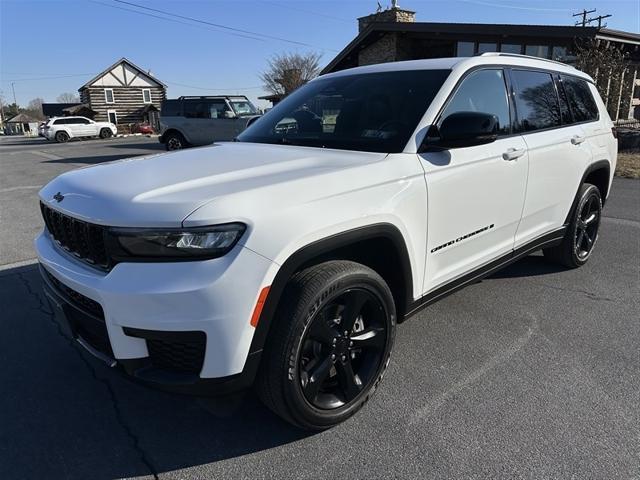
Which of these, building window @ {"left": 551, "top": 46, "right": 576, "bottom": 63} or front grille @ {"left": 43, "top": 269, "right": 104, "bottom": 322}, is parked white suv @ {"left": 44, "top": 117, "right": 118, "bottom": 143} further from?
front grille @ {"left": 43, "top": 269, "right": 104, "bottom": 322}

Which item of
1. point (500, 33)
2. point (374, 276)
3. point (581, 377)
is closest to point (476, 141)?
point (374, 276)

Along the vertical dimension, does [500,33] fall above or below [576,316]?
above

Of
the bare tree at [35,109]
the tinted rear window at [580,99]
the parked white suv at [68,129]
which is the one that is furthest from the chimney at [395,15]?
the bare tree at [35,109]

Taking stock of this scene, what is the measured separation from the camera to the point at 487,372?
9.61ft

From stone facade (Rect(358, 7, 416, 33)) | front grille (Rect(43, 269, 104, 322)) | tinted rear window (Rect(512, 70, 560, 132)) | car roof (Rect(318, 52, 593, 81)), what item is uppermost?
stone facade (Rect(358, 7, 416, 33))

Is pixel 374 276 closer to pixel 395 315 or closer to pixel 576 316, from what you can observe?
pixel 395 315

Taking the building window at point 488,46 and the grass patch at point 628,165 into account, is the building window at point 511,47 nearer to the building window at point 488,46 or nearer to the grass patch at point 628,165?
the building window at point 488,46

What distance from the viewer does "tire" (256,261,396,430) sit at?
2102 millimetres

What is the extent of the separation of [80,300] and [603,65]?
50.8 ft

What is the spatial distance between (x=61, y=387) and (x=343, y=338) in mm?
1728

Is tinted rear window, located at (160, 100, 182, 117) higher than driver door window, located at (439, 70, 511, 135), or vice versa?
tinted rear window, located at (160, 100, 182, 117)

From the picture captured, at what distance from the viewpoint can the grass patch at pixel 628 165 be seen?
Result: 10445 mm

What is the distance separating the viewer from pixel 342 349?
2.41 meters

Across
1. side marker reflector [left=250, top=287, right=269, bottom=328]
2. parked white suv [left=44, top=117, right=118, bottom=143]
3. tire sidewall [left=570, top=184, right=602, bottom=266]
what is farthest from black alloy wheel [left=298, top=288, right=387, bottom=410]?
parked white suv [left=44, top=117, right=118, bottom=143]
